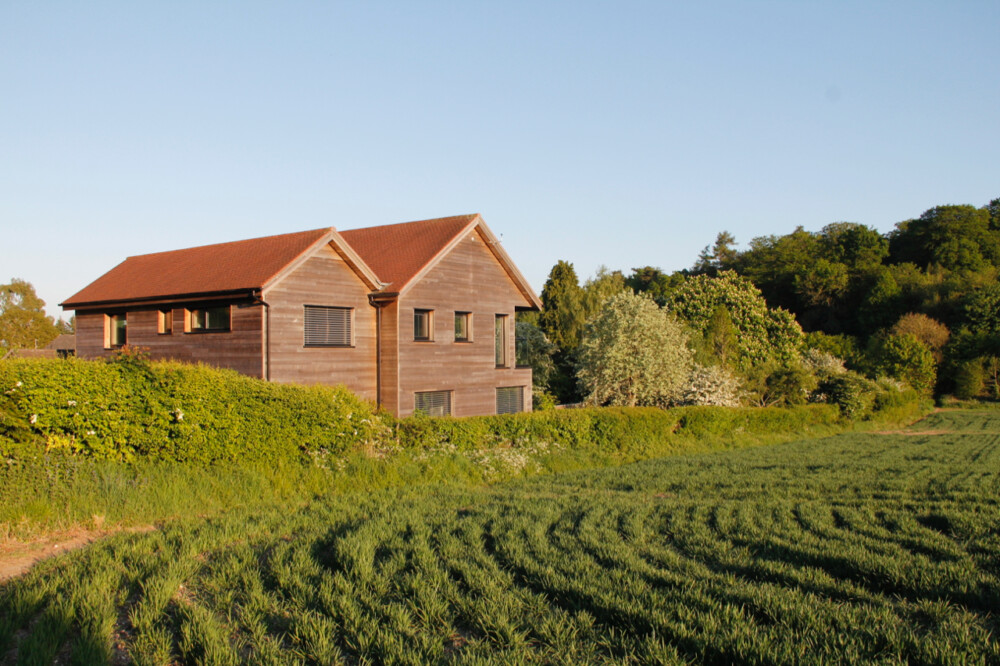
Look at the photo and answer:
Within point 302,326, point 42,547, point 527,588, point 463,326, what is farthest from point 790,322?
point 42,547

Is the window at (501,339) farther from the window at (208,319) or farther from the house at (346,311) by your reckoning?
the window at (208,319)

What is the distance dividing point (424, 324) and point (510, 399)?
5.10 metres

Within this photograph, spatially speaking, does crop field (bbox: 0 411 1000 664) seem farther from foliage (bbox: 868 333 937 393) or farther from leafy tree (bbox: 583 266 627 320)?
foliage (bbox: 868 333 937 393)

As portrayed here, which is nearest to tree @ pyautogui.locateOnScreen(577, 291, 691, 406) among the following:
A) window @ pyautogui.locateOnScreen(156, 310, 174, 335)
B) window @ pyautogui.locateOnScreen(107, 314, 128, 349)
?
window @ pyautogui.locateOnScreen(156, 310, 174, 335)

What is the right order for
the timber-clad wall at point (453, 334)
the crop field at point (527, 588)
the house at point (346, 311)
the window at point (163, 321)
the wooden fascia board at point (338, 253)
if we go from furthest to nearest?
the timber-clad wall at point (453, 334) → the window at point (163, 321) → the house at point (346, 311) → the wooden fascia board at point (338, 253) → the crop field at point (527, 588)

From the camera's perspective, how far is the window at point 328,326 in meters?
22.5

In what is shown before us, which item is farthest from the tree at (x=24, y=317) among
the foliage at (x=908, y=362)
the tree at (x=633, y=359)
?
the foliage at (x=908, y=362)

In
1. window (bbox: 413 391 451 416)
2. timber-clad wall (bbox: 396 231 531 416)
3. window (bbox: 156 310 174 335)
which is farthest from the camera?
window (bbox: 413 391 451 416)

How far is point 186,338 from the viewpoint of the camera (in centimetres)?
2312

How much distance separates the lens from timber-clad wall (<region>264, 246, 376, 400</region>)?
21.4m

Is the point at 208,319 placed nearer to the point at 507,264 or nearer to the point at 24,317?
the point at 507,264

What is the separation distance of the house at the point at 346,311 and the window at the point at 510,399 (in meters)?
0.05

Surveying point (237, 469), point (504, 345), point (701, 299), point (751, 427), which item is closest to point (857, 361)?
point (701, 299)

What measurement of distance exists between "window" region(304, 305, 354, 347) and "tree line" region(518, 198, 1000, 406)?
1232cm
